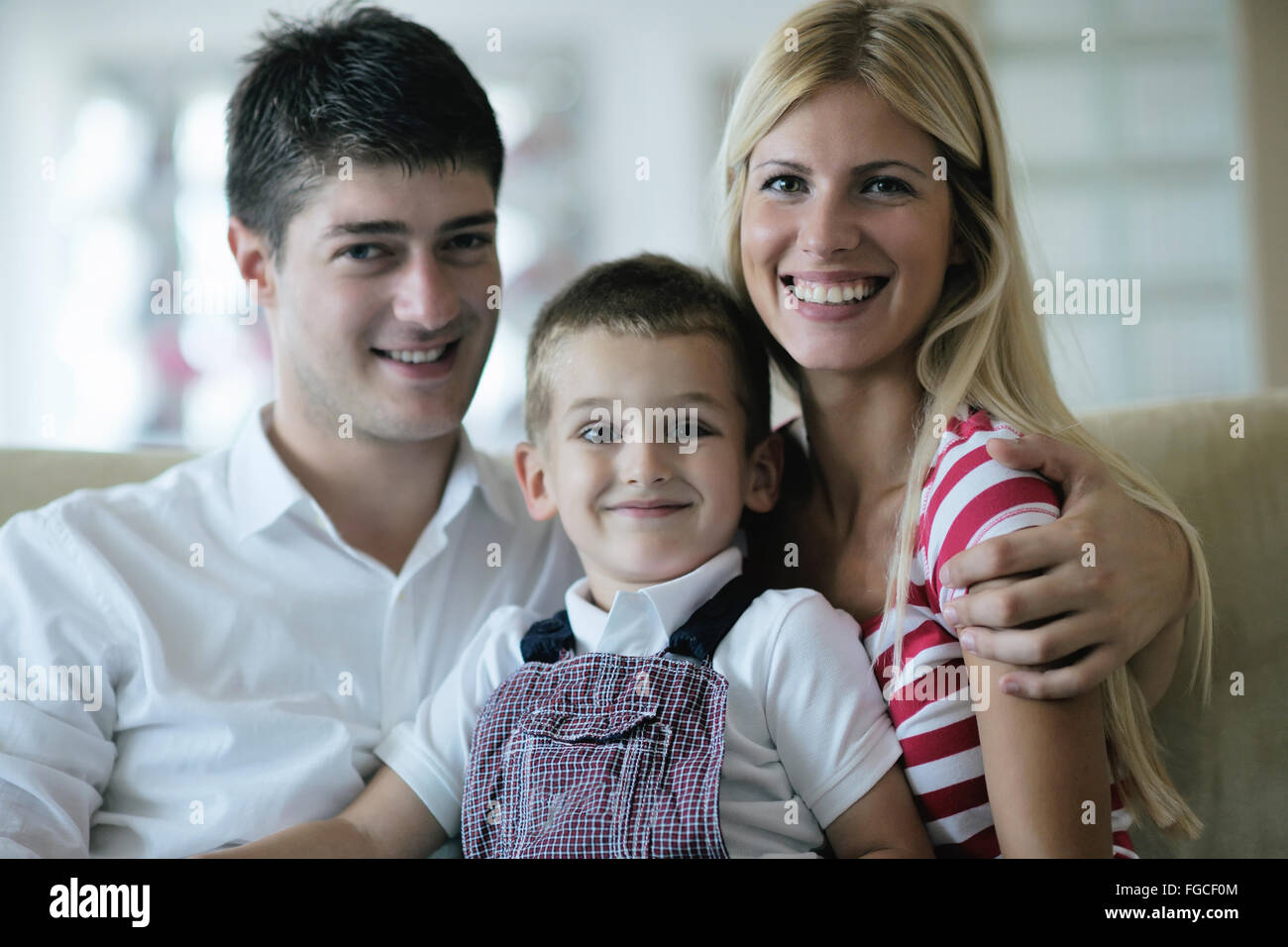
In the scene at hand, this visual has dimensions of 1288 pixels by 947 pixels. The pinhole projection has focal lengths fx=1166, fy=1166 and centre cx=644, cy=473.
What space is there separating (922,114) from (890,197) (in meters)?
0.09

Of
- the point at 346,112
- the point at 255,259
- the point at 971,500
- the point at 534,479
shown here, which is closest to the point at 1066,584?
the point at 971,500

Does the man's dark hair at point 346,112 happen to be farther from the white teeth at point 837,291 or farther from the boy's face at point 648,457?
the white teeth at point 837,291

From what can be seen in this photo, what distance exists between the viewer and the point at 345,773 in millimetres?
1275

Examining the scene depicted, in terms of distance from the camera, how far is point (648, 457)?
1.16 meters

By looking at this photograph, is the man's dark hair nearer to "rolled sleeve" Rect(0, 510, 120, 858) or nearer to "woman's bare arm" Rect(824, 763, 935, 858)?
"rolled sleeve" Rect(0, 510, 120, 858)

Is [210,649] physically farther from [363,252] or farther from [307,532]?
Answer: [363,252]

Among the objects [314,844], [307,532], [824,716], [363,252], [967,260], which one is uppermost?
[363,252]

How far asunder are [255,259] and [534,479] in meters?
0.57

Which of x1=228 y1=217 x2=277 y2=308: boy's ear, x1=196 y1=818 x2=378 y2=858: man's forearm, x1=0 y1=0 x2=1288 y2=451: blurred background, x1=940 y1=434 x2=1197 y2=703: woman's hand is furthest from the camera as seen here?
x1=0 y1=0 x2=1288 y2=451: blurred background

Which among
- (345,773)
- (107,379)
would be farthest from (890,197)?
(107,379)

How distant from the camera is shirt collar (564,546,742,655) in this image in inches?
46.3

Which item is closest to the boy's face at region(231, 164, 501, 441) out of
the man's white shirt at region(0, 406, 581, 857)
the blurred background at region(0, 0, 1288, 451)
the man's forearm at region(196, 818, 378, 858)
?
the man's white shirt at region(0, 406, 581, 857)

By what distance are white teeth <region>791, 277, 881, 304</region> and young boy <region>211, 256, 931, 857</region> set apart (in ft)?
0.31

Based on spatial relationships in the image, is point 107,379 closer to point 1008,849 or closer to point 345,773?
point 345,773
